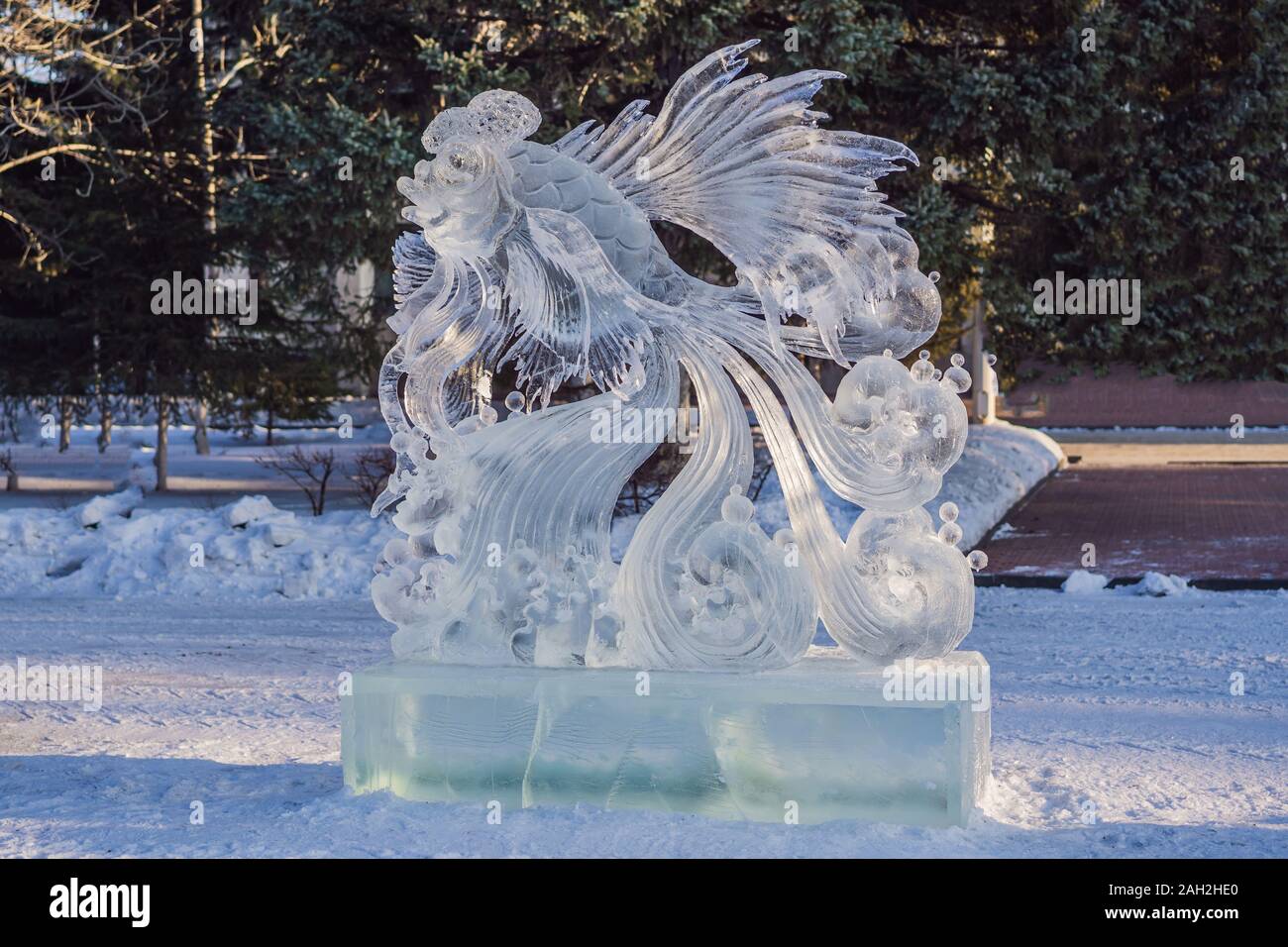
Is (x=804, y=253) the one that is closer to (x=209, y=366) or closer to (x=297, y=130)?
(x=297, y=130)

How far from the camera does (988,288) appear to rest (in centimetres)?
1689

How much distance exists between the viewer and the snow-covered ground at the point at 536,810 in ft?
18.2

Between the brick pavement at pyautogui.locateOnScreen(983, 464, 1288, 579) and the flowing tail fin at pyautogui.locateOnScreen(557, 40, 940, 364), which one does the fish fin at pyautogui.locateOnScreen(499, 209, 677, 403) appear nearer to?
the flowing tail fin at pyautogui.locateOnScreen(557, 40, 940, 364)

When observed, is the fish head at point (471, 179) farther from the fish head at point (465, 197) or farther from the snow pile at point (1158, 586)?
the snow pile at point (1158, 586)

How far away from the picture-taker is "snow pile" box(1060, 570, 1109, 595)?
1225cm

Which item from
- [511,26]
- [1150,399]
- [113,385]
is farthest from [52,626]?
[1150,399]

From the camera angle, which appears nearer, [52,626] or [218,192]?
[52,626]

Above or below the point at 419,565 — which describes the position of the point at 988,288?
above

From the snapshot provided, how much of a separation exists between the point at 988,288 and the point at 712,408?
37.0ft

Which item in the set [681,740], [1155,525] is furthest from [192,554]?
[1155,525]

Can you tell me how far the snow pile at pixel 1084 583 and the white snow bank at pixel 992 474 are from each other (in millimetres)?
911

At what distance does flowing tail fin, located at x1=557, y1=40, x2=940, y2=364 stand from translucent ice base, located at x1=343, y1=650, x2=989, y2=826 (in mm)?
1431

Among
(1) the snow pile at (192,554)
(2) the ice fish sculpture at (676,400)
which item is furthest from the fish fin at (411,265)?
(1) the snow pile at (192,554)

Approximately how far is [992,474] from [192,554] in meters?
10.1
